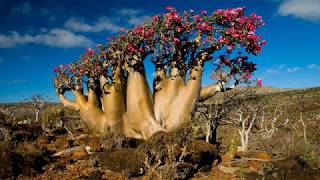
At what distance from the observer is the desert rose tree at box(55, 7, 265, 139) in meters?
12.5

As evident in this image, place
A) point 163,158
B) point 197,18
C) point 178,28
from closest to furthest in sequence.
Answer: point 163,158, point 178,28, point 197,18

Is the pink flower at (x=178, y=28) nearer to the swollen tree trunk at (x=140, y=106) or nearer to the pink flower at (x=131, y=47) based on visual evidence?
the pink flower at (x=131, y=47)

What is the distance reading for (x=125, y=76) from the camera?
1383cm

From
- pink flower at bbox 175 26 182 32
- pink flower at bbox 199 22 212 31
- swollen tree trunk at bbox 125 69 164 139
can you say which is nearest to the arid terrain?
swollen tree trunk at bbox 125 69 164 139

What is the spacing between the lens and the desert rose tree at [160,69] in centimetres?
1245

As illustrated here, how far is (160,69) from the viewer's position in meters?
13.3

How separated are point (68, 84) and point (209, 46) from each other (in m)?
5.30

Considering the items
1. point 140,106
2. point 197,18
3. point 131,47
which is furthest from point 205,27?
point 140,106

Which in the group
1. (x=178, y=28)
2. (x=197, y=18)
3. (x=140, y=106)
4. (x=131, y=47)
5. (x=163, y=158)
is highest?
(x=197, y=18)

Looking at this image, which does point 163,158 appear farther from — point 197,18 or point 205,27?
point 197,18

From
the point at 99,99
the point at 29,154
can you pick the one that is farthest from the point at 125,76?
the point at 29,154

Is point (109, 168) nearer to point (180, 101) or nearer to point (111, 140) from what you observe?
point (111, 140)

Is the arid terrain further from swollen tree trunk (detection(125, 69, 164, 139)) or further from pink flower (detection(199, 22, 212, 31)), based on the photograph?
pink flower (detection(199, 22, 212, 31))

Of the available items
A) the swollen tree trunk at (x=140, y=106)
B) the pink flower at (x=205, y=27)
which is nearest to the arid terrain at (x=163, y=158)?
the swollen tree trunk at (x=140, y=106)
